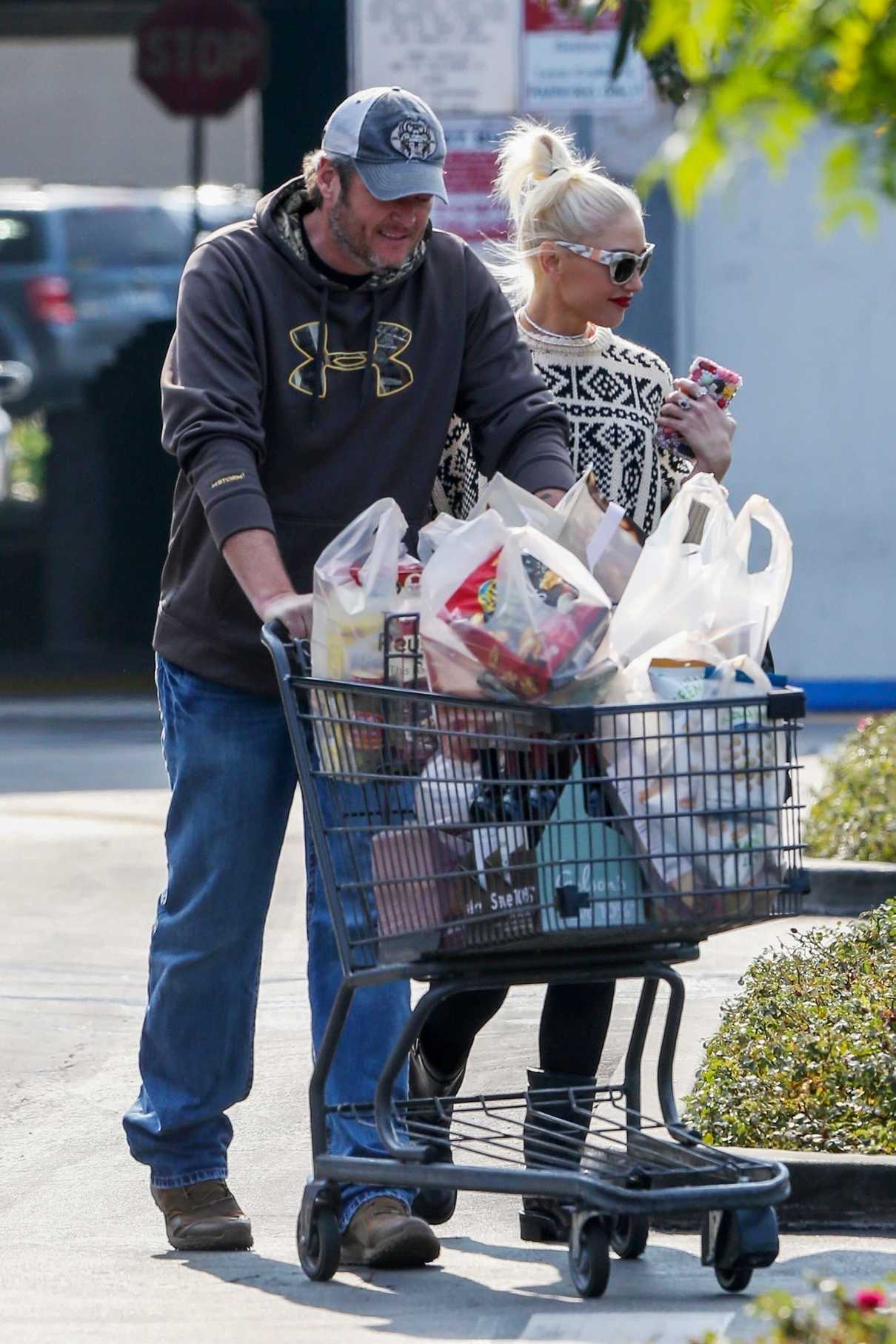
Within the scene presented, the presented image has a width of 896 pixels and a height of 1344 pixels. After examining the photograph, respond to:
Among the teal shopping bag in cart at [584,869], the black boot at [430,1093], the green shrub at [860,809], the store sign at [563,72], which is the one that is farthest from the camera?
the store sign at [563,72]

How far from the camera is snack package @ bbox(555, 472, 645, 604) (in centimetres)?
393

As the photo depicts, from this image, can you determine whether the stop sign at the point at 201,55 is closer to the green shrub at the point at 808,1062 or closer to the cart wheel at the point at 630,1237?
the green shrub at the point at 808,1062

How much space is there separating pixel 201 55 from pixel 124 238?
1.15m

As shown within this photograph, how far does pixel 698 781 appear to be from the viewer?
12.2 feet

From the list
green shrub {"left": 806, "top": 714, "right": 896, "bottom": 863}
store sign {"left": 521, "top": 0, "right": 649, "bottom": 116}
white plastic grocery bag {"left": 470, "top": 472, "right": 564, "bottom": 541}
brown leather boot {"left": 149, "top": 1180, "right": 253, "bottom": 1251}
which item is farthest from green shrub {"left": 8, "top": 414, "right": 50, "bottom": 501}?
white plastic grocery bag {"left": 470, "top": 472, "right": 564, "bottom": 541}

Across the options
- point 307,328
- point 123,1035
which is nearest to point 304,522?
point 307,328

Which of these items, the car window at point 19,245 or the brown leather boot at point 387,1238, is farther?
the car window at point 19,245

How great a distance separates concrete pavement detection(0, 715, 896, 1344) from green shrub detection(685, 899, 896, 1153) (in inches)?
10.5

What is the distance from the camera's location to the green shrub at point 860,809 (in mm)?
7785

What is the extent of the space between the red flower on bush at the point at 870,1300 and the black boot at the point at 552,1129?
127 centimetres

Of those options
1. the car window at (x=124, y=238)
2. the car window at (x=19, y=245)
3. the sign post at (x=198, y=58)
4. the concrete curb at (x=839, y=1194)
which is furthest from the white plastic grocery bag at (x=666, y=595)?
the car window at (x=19, y=245)

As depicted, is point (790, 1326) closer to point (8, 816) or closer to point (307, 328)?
point (307, 328)

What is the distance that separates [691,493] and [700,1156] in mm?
1061

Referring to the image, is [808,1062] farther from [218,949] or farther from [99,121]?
[99,121]
